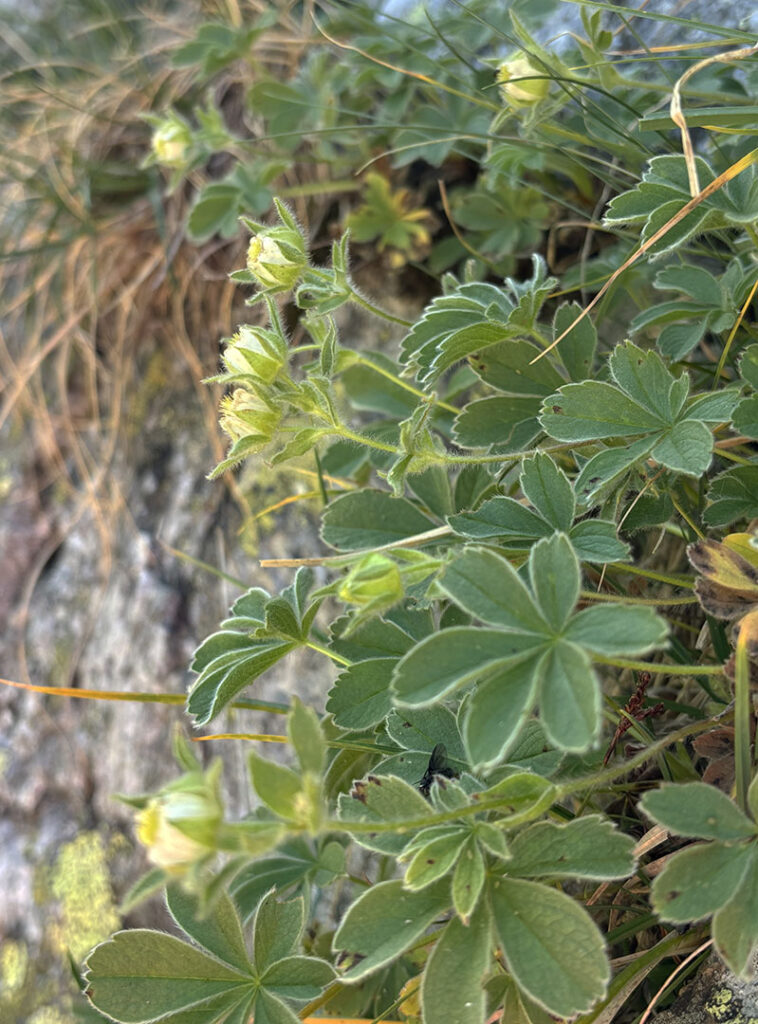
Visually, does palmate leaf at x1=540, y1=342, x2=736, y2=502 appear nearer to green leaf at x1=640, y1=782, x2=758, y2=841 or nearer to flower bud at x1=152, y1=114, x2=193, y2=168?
green leaf at x1=640, y1=782, x2=758, y2=841

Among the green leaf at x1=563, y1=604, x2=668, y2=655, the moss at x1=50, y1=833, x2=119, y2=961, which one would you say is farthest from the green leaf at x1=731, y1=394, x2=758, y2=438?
the moss at x1=50, y1=833, x2=119, y2=961

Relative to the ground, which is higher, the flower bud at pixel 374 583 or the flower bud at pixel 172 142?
the flower bud at pixel 172 142

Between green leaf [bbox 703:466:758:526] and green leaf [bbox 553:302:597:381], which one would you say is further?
green leaf [bbox 553:302:597:381]

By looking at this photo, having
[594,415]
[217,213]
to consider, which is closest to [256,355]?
[594,415]

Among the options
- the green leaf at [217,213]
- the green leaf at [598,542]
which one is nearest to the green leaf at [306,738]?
the green leaf at [598,542]

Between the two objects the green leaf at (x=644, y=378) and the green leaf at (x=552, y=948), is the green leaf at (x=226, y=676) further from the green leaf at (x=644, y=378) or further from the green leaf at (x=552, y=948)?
the green leaf at (x=644, y=378)

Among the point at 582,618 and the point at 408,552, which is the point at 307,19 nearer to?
the point at 408,552
